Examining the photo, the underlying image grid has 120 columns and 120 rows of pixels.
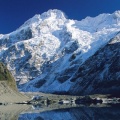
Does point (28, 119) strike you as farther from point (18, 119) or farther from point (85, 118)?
point (85, 118)

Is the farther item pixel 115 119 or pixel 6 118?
pixel 6 118

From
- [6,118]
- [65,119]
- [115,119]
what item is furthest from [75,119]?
[6,118]

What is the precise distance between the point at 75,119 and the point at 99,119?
6.15 m

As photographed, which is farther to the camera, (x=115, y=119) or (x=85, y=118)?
(x=85, y=118)

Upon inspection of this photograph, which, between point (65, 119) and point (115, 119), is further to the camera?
point (65, 119)

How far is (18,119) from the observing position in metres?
108

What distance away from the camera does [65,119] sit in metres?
108

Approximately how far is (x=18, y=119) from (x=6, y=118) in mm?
4380

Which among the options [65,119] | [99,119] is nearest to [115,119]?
[99,119]

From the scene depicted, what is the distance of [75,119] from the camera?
106 meters

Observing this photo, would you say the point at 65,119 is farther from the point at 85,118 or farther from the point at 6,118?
the point at 6,118

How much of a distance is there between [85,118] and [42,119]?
1071 centimetres

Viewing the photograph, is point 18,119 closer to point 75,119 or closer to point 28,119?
point 28,119

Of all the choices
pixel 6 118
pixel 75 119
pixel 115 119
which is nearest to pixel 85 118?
pixel 75 119
